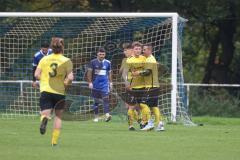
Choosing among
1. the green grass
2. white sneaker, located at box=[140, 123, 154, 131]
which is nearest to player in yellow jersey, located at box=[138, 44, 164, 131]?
white sneaker, located at box=[140, 123, 154, 131]

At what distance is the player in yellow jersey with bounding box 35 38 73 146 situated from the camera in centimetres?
1619

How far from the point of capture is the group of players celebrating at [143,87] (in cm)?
2028

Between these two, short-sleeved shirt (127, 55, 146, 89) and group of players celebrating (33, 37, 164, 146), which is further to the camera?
short-sleeved shirt (127, 55, 146, 89)

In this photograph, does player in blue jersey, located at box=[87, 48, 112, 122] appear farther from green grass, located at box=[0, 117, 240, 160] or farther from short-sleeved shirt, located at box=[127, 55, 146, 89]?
short-sleeved shirt, located at box=[127, 55, 146, 89]

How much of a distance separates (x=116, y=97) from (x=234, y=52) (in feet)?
62.7

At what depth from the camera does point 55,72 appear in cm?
1622

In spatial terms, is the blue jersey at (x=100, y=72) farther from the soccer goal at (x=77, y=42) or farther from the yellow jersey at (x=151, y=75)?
the yellow jersey at (x=151, y=75)

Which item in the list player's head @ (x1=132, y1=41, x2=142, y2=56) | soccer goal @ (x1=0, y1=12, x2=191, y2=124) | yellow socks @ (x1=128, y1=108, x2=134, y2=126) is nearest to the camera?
player's head @ (x1=132, y1=41, x2=142, y2=56)

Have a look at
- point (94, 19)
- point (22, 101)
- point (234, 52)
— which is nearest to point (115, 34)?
point (94, 19)

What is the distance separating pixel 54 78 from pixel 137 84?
179 inches

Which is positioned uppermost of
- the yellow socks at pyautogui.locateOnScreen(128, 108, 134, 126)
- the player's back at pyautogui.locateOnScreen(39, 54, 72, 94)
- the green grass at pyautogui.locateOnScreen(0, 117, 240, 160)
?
the player's back at pyautogui.locateOnScreen(39, 54, 72, 94)

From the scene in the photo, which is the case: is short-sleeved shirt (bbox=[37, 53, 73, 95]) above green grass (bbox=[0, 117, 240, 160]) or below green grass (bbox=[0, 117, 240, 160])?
above

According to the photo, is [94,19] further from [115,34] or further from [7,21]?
[7,21]

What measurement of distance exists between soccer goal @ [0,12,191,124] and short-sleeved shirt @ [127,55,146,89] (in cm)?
389
